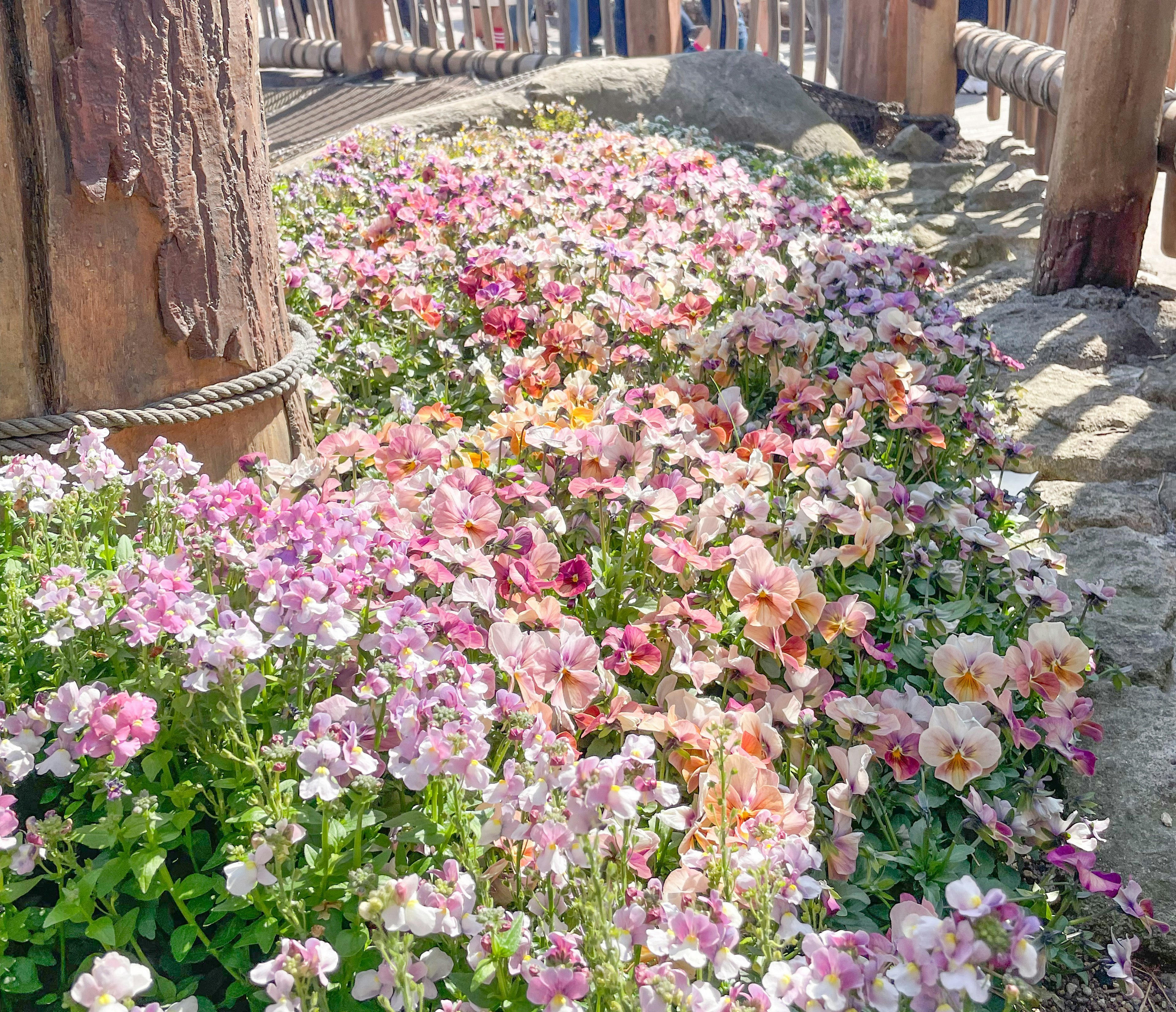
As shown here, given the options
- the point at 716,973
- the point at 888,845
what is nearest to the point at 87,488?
the point at 716,973

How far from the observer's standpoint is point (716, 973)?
125 centimetres

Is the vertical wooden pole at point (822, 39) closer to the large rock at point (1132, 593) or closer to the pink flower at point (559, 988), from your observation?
the large rock at point (1132, 593)

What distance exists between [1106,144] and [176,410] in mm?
3915

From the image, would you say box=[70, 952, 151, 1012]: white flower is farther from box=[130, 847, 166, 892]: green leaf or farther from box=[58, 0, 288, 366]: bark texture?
box=[58, 0, 288, 366]: bark texture

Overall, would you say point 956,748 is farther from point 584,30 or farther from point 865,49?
point 584,30

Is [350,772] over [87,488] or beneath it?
beneath

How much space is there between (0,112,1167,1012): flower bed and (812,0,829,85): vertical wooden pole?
21.7 feet

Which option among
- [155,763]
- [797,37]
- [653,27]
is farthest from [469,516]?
[797,37]

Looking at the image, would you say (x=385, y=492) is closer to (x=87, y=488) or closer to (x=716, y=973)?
(x=87, y=488)

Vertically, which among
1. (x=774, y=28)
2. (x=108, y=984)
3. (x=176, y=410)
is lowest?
(x=108, y=984)

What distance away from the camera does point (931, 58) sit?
791cm

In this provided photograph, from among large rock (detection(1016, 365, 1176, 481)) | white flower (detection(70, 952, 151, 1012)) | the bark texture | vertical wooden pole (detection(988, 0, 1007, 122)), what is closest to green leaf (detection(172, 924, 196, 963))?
white flower (detection(70, 952, 151, 1012))

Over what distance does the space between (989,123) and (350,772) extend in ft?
33.8

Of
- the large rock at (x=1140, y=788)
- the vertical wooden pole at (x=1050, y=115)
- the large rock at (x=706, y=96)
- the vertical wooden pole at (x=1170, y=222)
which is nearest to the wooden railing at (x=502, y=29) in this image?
the large rock at (x=706, y=96)
